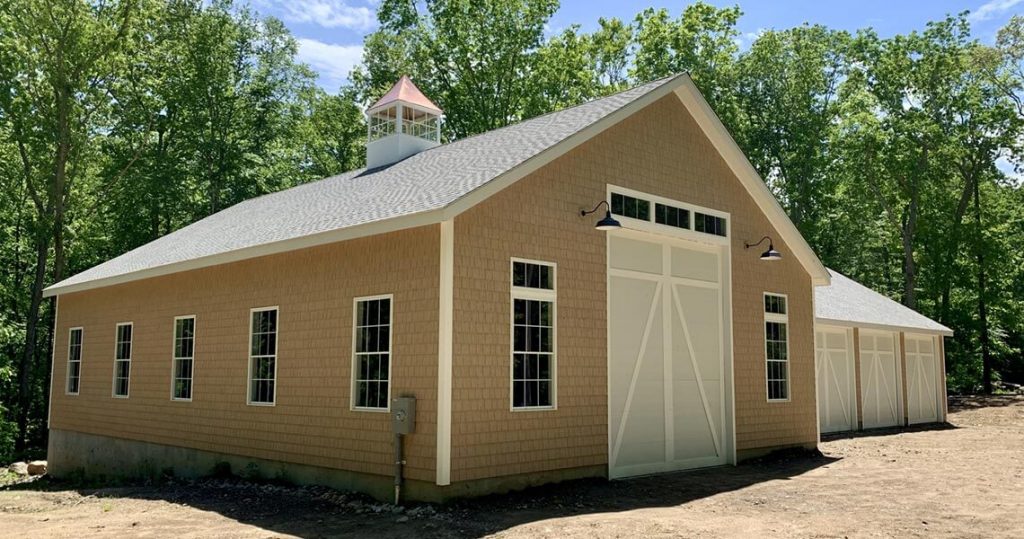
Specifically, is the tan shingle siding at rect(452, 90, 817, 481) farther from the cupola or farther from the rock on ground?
the rock on ground

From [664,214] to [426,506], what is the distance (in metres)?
5.89

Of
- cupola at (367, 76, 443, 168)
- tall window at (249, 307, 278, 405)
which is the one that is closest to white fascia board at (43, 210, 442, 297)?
tall window at (249, 307, 278, 405)

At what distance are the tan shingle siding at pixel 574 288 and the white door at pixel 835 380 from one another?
5.58 metres

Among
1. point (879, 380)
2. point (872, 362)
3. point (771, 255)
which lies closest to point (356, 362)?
point (771, 255)

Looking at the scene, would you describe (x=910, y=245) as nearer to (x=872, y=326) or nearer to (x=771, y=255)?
(x=872, y=326)

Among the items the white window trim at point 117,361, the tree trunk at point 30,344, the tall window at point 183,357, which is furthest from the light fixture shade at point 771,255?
the tree trunk at point 30,344

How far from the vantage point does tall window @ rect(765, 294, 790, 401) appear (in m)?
14.6

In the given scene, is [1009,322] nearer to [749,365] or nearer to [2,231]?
[749,365]

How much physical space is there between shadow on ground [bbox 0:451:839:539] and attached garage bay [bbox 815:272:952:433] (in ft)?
24.7

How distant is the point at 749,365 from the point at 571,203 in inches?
196

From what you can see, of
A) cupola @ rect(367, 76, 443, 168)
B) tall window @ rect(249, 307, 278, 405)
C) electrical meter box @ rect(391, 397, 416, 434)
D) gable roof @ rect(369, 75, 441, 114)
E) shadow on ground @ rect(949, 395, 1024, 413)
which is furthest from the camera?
shadow on ground @ rect(949, 395, 1024, 413)

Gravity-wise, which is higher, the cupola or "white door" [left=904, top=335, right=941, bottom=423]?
the cupola

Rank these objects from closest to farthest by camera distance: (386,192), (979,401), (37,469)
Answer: (386,192) < (37,469) < (979,401)

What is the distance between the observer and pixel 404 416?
9438 mm
